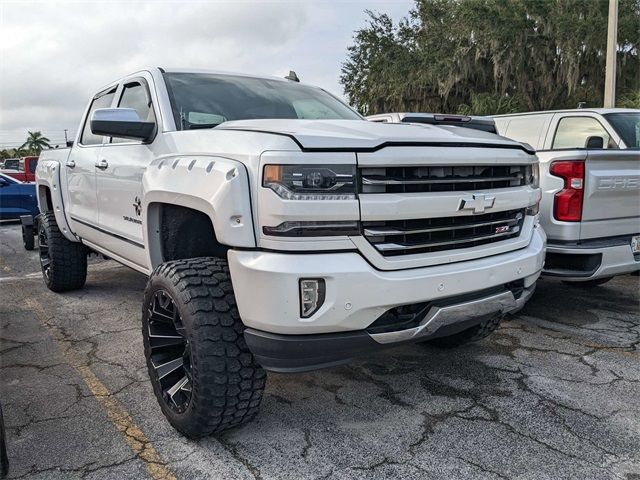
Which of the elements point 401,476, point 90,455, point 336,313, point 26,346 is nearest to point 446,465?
point 401,476

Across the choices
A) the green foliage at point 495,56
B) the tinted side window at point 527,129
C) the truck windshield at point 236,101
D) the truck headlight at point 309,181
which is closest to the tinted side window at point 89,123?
the truck windshield at point 236,101

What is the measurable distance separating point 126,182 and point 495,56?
19826mm

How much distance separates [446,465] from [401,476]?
227 millimetres

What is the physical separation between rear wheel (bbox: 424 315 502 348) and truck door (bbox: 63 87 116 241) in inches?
111

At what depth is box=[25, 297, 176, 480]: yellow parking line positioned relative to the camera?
2.53 m

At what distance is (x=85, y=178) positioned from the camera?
15.5 feet

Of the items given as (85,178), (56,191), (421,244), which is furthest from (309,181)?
(56,191)

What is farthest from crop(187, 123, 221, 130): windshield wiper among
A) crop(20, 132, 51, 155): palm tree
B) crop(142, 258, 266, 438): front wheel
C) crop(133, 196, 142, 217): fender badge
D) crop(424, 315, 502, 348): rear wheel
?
crop(20, 132, 51, 155): palm tree

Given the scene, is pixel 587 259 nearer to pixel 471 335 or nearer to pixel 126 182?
pixel 471 335

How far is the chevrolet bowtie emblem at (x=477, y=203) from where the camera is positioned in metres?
2.68

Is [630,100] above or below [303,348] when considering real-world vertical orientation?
above

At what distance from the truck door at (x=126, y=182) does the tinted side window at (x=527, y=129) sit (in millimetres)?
4590

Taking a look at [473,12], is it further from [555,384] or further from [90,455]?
[90,455]

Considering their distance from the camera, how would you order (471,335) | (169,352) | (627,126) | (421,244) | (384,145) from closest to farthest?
(384,145) → (421,244) → (169,352) → (471,335) → (627,126)
